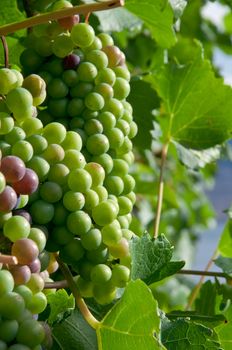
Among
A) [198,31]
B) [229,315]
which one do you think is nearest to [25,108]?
[229,315]

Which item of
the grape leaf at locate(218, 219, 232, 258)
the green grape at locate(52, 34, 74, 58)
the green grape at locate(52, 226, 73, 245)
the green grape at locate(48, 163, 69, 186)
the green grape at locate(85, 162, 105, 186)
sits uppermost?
the green grape at locate(52, 34, 74, 58)

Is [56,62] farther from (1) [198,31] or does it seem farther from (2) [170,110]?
(1) [198,31]

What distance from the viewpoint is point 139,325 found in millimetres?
601

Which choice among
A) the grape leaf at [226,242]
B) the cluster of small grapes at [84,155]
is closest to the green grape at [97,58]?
the cluster of small grapes at [84,155]

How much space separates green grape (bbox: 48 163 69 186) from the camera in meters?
0.65

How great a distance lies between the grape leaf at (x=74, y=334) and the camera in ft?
2.16

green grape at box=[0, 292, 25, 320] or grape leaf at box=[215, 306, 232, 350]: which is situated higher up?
green grape at box=[0, 292, 25, 320]

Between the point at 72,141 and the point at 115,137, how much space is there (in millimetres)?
66

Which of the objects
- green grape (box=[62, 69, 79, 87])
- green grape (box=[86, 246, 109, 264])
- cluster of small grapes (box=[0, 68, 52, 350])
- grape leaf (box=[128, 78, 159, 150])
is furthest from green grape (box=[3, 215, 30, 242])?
grape leaf (box=[128, 78, 159, 150])

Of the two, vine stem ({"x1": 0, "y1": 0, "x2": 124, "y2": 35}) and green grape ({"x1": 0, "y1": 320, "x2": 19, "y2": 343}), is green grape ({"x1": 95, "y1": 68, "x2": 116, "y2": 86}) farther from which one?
green grape ({"x1": 0, "y1": 320, "x2": 19, "y2": 343})

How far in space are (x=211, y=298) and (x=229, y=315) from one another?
0.49 ft

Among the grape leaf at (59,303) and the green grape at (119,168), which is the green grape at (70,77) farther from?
the grape leaf at (59,303)

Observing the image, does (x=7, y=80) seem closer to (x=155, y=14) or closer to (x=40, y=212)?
(x=40, y=212)

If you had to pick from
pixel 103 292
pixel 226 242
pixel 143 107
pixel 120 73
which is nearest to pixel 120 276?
pixel 103 292
